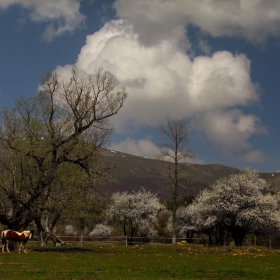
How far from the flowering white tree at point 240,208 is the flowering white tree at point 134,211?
43.2 feet

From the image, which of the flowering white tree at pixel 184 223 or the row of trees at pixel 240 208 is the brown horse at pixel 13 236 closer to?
the row of trees at pixel 240 208

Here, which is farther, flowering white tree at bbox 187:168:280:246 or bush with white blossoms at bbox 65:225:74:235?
bush with white blossoms at bbox 65:225:74:235

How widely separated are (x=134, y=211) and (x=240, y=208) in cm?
1848

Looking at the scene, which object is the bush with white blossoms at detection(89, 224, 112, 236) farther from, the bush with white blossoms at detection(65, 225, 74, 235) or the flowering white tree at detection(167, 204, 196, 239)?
the flowering white tree at detection(167, 204, 196, 239)

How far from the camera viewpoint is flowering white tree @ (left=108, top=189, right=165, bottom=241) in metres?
56.5

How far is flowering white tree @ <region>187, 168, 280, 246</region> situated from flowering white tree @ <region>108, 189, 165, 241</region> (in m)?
13.2

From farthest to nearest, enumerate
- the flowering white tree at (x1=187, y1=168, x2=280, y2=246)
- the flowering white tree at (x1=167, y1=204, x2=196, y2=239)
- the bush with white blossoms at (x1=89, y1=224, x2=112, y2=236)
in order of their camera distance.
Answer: the bush with white blossoms at (x1=89, y1=224, x2=112, y2=236) → the flowering white tree at (x1=167, y1=204, x2=196, y2=239) → the flowering white tree at (x1=187, y1=168, x2=280, y2=246)

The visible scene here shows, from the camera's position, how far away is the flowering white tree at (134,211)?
56.5 m

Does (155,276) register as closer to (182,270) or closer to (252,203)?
(182,270)

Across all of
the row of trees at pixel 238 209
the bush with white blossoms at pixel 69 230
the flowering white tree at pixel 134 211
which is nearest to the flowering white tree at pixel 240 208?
the row of trees at pixel 238 209

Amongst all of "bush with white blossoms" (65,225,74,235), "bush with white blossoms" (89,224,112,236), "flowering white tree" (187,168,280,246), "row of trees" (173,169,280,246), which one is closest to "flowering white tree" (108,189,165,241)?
"bush with white blossoms" (89,224,112,236)

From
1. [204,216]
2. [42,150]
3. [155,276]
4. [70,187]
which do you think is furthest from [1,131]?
[204,216]

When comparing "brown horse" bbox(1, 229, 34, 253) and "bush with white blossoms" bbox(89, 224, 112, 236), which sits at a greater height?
"brown horse" bbox(1, 229, 34, 253)

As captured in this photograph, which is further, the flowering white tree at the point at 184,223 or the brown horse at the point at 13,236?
the flowering white tree at the point at 184,223
